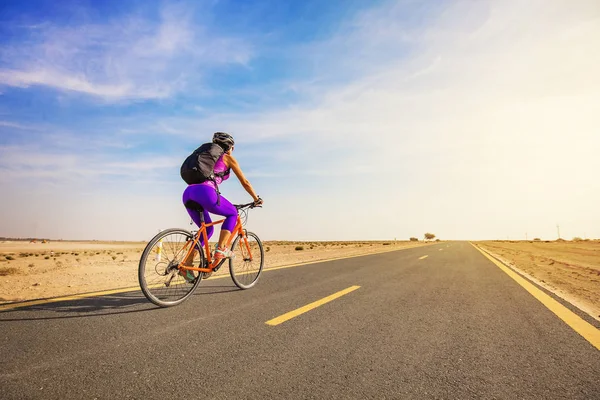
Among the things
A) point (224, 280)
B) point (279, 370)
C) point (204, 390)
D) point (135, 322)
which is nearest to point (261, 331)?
Result: point (279, 370)

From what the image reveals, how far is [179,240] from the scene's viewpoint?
4254 millimetres

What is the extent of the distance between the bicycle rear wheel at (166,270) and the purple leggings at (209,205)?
425mm

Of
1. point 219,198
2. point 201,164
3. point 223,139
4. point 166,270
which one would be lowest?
point 166,270

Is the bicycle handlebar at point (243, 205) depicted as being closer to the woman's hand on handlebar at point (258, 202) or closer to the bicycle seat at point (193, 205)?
the woman's hand on handlebar at point (258, 202)

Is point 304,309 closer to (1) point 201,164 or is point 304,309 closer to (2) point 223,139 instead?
(1) point 201,164

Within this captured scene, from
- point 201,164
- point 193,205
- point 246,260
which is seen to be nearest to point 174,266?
point 193,205

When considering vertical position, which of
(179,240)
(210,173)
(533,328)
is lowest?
(533,328)

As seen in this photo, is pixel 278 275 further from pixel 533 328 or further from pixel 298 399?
pixel 298 399

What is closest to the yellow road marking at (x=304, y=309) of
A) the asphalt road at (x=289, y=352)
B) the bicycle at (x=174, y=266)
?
the asphalt road at (x=289, y=352)

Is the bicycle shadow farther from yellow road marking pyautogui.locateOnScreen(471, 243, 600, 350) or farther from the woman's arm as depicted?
yellow road marking pyautogui.locateOnScreen(471, 243, 600, 350)

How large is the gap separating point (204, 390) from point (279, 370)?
0.54 meters

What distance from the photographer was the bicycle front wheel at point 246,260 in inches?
217

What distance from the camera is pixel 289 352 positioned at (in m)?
2.45

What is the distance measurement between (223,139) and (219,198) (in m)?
0.92
